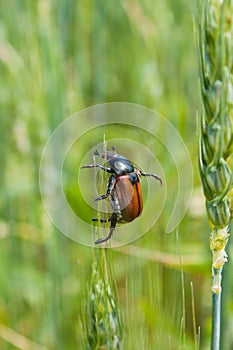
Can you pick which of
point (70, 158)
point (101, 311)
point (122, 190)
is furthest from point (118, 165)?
point (70, 158)

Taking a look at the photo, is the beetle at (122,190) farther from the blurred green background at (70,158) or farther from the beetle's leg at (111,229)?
the blurred green background at (70,158)

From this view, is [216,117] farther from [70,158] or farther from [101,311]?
[70,158]

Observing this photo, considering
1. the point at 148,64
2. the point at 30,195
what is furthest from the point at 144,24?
the point at 30,195

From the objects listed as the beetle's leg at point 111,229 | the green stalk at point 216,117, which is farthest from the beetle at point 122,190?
the green stalk at point 216,117

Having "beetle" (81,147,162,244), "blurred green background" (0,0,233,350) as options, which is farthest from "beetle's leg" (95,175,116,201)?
"blurred green background" (0,0,233,350)

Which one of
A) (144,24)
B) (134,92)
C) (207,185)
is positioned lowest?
(207,185)

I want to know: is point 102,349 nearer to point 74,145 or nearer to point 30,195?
point 30,195
